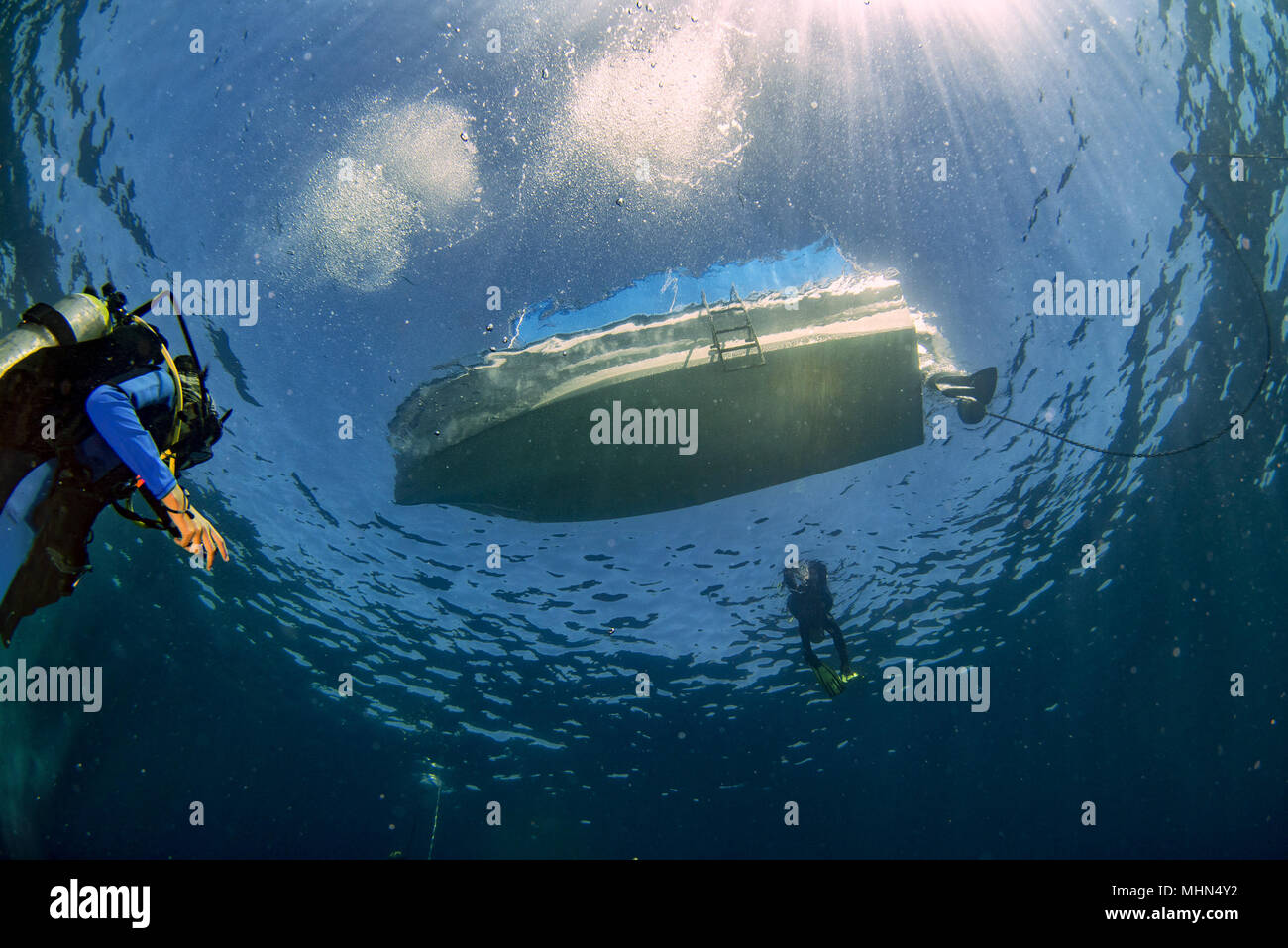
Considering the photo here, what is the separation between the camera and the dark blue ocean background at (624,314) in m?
6.66

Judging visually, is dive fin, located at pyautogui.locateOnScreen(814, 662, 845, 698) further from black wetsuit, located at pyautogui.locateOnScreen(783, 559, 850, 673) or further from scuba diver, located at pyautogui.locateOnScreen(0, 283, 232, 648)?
scuba diver, located at pyautogui.locateOnScreen(0, 283, 232, 648)

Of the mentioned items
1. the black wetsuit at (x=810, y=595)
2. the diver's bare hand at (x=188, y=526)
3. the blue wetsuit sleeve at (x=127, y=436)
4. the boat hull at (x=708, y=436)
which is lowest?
the black wetsuit at (x=810, y=595)

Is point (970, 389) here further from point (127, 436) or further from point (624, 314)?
point (127, 436)

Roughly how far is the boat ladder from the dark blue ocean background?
1.47 ft

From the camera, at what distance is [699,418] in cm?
899

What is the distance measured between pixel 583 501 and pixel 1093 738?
30.5 meters

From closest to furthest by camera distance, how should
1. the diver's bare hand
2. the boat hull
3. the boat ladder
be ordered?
the diver's bare hand < the boat ladder < the boat hull

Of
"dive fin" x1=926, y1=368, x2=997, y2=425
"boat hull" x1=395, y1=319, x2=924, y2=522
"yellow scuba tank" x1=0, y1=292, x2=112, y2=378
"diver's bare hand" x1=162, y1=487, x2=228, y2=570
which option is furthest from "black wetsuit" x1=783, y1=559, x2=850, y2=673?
"yellow scuba tank" x1=0, y1=292, x2=112, y2=378

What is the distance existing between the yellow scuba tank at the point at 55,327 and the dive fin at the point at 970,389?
10689mm

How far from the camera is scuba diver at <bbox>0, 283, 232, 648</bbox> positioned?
308cm

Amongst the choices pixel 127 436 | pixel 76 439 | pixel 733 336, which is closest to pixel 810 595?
pixel 733 336

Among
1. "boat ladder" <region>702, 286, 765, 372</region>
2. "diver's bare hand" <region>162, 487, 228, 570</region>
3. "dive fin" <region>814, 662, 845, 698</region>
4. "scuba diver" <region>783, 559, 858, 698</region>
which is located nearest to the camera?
"diver's bare hand" <region>162, 487, 228, 570</region>

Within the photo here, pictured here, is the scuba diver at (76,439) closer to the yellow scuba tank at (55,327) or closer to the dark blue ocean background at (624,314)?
the yellow scuba tank at (55,327)

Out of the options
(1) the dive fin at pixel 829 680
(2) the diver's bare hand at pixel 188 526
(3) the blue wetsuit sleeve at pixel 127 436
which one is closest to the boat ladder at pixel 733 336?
(1) the dive fin at pixel 829 680
